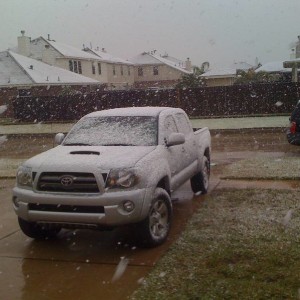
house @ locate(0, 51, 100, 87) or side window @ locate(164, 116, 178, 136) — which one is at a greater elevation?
house @ locate(0, 51, 100, 87)

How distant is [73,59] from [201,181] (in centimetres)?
4178

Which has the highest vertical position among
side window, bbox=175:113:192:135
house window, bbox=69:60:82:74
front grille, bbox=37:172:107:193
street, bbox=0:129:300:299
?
house window, bbox=69:60:82:74

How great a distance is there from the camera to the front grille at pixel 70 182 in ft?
17.4

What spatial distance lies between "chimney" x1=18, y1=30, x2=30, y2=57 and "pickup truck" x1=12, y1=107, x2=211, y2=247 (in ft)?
135

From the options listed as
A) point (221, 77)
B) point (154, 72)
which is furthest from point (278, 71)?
point (154, 72)

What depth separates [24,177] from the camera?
18.6 feet

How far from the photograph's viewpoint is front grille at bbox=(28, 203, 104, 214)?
5262 millimetres

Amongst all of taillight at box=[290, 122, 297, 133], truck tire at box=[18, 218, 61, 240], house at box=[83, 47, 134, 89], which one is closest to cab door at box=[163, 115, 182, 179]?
truck tire at box=[18, 218, 61, 240]

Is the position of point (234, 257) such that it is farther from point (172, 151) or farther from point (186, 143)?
point (186, 143)

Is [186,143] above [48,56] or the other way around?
the other way around

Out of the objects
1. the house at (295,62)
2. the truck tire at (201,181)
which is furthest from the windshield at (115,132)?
the house at (295,62)

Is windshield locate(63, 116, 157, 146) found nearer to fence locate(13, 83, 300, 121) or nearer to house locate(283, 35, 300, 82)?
fence locate(13, 83, 300, 121)

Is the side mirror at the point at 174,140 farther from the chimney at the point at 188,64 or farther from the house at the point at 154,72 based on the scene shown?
the chimney at the point at 188,64

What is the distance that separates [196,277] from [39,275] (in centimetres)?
171
